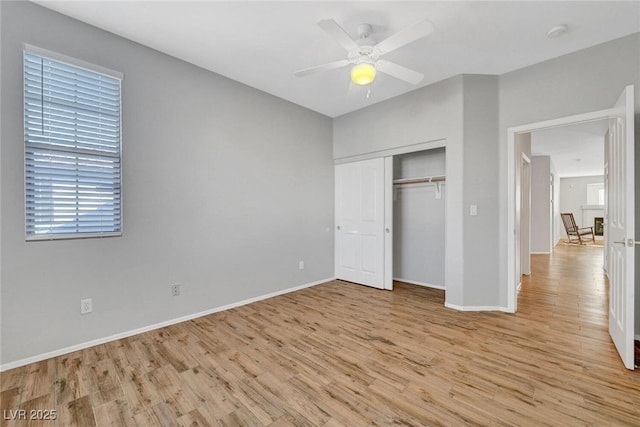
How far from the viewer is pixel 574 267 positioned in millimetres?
5605

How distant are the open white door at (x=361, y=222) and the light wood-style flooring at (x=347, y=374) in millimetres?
1149

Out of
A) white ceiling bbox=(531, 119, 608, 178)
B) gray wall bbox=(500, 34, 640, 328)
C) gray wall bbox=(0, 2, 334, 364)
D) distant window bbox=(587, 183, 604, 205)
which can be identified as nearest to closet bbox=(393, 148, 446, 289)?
gray wall bbox=(500, 34, 640, 328)

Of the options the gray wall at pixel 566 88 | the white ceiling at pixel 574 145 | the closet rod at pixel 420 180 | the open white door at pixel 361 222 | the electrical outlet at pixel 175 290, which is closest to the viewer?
the gray wall at pixel 566 88

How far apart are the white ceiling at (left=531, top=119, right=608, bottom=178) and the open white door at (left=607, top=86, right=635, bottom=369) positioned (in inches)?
69.1

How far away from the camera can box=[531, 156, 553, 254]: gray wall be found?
726 cm

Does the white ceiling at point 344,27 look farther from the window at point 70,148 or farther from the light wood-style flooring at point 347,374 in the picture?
the light wood-style flooring at point 347,374

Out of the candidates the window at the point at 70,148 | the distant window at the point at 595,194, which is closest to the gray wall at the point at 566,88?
the window at the point at 70,148

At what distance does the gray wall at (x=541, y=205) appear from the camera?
7256 millimetres

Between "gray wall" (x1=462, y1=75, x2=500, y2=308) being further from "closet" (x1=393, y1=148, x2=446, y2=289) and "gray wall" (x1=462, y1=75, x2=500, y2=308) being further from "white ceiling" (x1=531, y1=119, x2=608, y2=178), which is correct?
"white ceiling" (x1=531, y1=119, x2=608, y2=178)

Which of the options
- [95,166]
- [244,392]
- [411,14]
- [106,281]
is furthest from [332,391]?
[411,14]

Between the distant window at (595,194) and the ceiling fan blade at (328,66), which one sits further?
the distant window at (595,194)

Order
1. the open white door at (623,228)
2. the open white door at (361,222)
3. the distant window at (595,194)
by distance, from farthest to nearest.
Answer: the distant window at (595,194), the open white door at (361,222), the open white door at (623,228)

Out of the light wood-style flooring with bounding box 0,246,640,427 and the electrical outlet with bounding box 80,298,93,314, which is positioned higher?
the electrical outlet with bounding box 80,298,93,314

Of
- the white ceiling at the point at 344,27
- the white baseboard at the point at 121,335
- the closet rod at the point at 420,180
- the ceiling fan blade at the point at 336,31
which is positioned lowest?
the white baseboard at the point at 121,335
